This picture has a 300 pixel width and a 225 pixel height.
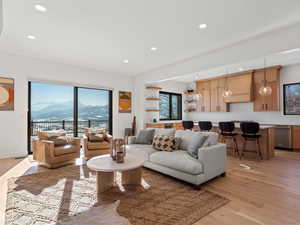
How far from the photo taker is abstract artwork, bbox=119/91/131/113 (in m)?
6.52

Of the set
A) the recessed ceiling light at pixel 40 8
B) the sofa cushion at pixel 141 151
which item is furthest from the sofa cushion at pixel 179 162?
the recessed ceiling light at pixel 40 8

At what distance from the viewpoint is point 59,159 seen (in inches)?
145

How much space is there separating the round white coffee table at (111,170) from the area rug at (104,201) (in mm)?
116

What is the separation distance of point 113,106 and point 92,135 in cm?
216

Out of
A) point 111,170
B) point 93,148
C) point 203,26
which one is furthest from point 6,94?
point 203,26

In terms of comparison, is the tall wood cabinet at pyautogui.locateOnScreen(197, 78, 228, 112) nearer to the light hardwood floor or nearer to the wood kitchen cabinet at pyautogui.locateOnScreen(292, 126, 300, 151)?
the wood kitchen cabinet at pyautogui.locateOnScreen(292, 126, 300, 151)

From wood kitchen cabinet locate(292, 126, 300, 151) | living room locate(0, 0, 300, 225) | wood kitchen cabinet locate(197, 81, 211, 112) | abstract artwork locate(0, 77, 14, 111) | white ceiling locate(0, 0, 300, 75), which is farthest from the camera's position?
wood kitchen cabinet locate(197, 81, 211, 112)

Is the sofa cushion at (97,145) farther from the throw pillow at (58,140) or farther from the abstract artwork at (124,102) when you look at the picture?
the abstract artwork at (124,102)

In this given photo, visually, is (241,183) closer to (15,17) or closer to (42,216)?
(42,216)

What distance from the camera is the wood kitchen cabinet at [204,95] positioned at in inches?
295

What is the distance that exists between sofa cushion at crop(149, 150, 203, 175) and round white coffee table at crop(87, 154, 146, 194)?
1.73 ft

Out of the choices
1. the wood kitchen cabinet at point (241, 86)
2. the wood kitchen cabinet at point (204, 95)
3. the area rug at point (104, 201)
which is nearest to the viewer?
the area rug at point (104, 201)

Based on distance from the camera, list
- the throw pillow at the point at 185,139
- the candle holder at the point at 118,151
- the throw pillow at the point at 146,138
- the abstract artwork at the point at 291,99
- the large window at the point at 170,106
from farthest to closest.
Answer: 1. the large window at the point at 170,106
2. the abstract artwork at the point at 291,99
3. the throw pillow at the point at 146,138
4. the throw pillow at the point at 185,139
5. the candle holder at the point at 118,151

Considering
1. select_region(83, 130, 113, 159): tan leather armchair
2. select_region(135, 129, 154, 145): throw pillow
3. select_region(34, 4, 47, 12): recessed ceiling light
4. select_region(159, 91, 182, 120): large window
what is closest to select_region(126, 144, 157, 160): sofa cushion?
select_region(135, 129, 154, 145): throw pillow
